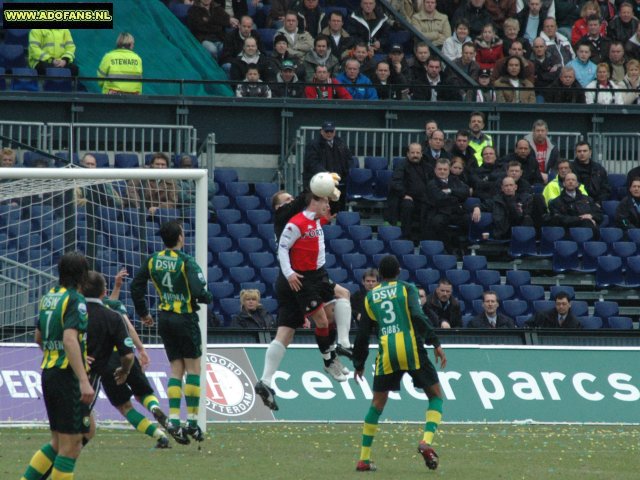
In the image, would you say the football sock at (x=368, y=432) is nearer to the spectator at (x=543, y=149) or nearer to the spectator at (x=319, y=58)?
the spectator at (x=543, y=149)

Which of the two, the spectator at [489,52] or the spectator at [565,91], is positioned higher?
the spectator at [489,52]

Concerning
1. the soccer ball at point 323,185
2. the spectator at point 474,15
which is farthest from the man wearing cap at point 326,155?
the soccer ball at point 323,185

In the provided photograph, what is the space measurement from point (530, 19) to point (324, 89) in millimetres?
4522

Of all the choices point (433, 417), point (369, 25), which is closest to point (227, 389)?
point (433, 417)

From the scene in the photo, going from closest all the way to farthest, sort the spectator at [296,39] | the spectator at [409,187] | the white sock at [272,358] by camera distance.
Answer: the white sock at [272,358], the spectator at [409,187], the spectator at [296,39]

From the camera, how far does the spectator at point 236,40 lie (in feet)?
73.7

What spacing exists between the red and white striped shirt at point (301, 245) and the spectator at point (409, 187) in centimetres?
764

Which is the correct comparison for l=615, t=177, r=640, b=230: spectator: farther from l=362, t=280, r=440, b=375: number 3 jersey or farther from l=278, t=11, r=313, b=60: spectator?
l=362, t=280, r=440, b=375: number 3 jersey

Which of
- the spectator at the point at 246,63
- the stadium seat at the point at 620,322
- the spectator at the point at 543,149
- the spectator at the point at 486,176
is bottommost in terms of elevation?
the stadium seat at the point at 620,322

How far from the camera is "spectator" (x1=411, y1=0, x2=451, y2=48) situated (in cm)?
2444

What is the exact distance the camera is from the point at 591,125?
23797mm

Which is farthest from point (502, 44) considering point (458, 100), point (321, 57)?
point (321, 57)

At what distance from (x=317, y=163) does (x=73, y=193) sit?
5832mm

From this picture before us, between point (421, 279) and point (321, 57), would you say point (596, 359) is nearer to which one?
point (421, 279)
